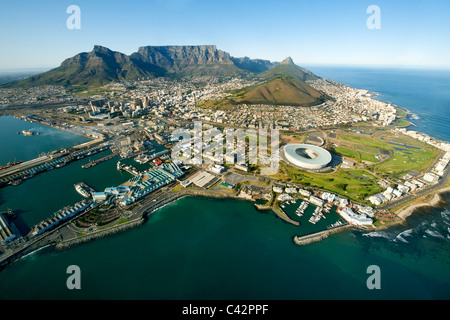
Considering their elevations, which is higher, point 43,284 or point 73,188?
point 73,188

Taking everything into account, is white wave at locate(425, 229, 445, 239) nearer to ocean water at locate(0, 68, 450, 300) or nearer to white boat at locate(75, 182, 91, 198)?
ocean water at locate(0, 68, 450, 300)

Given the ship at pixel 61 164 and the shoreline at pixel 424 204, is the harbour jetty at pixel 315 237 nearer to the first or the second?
the shoreline at pixel 424 204

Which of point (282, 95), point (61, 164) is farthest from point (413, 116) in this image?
point (61, 164)

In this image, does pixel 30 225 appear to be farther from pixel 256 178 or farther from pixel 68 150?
pixel 256 178

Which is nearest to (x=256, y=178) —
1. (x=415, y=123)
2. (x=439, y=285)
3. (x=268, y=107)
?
(x=439, y=285)

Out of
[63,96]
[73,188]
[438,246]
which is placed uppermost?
[63,96]

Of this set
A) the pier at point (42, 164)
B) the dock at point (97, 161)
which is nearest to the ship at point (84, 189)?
the dock at point (97, 161)

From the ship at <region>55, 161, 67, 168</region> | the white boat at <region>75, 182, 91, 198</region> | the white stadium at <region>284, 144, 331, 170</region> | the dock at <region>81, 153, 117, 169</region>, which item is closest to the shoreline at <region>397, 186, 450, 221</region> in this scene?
the white stadium at <region>284, 144, 331, 170</region>

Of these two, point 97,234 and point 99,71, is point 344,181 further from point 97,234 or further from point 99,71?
point 99,71
